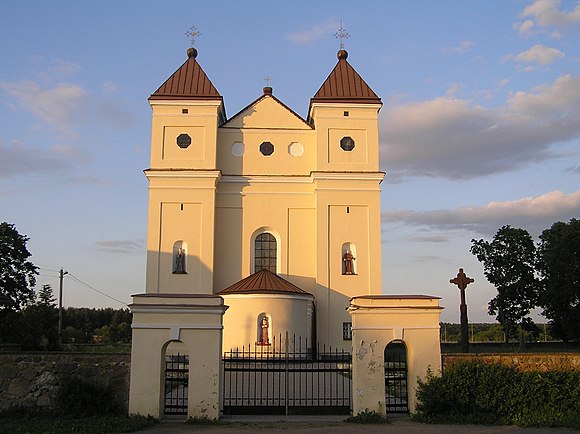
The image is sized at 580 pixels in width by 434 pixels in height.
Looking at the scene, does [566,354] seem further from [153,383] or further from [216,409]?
[153,383]

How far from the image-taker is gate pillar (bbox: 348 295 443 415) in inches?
548

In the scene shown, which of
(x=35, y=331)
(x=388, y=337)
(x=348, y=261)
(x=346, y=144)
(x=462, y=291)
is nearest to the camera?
Result: (x=388, y=337)

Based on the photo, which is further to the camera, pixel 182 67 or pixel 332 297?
pixel 182 67

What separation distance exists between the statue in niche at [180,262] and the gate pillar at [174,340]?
16.5 m

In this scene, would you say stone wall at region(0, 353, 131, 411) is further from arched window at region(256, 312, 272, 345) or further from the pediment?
the pediment

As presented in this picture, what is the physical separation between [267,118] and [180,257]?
8330 millimetres

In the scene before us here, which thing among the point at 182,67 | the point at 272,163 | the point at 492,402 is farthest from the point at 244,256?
the point at 492,402

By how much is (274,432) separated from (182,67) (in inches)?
987

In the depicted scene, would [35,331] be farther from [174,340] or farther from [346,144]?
[174,340]

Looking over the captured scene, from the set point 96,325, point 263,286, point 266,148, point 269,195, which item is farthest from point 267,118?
point 96,325

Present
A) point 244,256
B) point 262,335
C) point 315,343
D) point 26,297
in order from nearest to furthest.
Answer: point 262,335, point 315,343, point 244,256, point 26,297

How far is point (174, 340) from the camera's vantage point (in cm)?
1395

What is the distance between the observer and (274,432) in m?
12.4

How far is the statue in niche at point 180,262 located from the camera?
100ft
